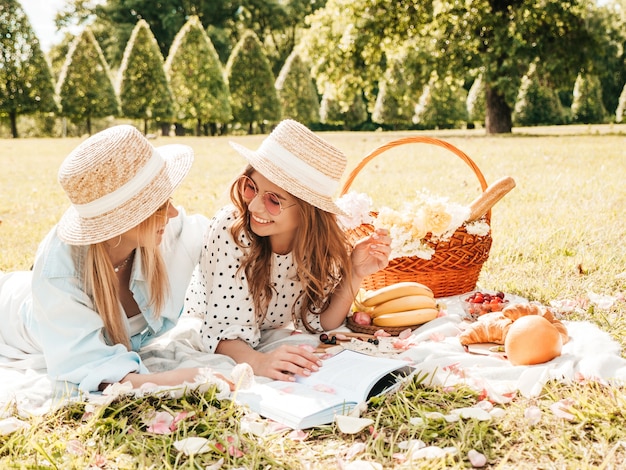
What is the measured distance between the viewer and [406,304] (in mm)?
3439

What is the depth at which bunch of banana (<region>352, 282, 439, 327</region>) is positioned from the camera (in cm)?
343

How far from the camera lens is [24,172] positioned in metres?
11.2

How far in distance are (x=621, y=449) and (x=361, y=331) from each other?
1592 mm

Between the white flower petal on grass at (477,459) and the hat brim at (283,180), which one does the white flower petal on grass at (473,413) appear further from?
the hat brim at (283,180)

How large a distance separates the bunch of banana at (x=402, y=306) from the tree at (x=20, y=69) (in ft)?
74.0

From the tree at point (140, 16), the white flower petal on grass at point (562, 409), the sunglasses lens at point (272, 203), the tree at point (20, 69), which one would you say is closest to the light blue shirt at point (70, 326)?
the sunglasses lens at point (272, 203)

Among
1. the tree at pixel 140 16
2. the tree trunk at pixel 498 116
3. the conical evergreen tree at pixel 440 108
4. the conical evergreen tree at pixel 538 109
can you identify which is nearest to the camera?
the tree trunk at pixel 498 116

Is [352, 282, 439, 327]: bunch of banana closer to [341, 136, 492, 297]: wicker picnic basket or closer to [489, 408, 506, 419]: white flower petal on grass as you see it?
[341, 136, 492, 297]: wicker picnic basket

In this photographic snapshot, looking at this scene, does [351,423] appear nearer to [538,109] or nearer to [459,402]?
[459,402]

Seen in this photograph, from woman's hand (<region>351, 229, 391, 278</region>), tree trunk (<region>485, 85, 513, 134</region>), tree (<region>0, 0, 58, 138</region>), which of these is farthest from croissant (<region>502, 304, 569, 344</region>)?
tree (<region>0, 0, 58, 138</region>)

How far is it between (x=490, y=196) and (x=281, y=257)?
150 centimetres

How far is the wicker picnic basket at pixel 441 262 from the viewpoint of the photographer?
3863 millimetres

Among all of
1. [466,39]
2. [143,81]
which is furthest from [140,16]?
[466,39]

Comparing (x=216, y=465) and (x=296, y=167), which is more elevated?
(x=296, y=167)
